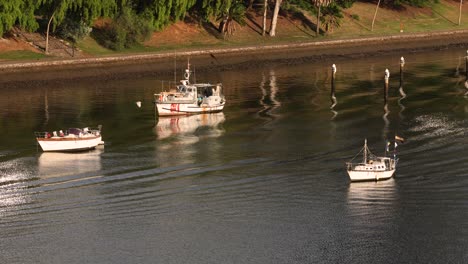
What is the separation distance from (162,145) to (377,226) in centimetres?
3048

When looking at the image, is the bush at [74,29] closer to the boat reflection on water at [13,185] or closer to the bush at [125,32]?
the bush at [125,32]

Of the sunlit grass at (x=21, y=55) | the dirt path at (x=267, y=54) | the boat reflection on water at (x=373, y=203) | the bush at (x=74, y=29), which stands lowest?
the dirt path at (x=267, y=54)

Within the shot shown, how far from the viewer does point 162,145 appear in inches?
3932

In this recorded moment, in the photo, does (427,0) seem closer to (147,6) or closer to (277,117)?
(147,6)

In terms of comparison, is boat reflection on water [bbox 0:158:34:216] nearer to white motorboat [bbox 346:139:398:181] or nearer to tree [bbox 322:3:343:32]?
white motorboat [bbox 346:139:398:181]

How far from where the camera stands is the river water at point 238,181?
70625mm

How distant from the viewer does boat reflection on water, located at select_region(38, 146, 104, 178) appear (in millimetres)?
89812

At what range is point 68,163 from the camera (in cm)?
9331

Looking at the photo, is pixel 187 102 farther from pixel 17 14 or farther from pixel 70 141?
pixel 17 14

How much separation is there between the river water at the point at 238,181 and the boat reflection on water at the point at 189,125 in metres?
0.19

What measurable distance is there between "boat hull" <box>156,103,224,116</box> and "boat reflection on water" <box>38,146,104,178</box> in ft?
56.9

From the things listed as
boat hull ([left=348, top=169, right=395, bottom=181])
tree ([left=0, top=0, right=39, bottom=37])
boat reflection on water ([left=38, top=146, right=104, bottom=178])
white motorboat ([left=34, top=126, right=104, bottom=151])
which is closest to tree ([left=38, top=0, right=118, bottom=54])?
tree ([left=0, top=0, right=39, bottom=37])

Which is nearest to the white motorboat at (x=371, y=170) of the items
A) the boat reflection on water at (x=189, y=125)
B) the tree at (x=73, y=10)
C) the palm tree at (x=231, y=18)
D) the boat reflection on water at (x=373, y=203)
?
the boat reflection on water at (x=373, y=203)

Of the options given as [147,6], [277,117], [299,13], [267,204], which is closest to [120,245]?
[267,204]
